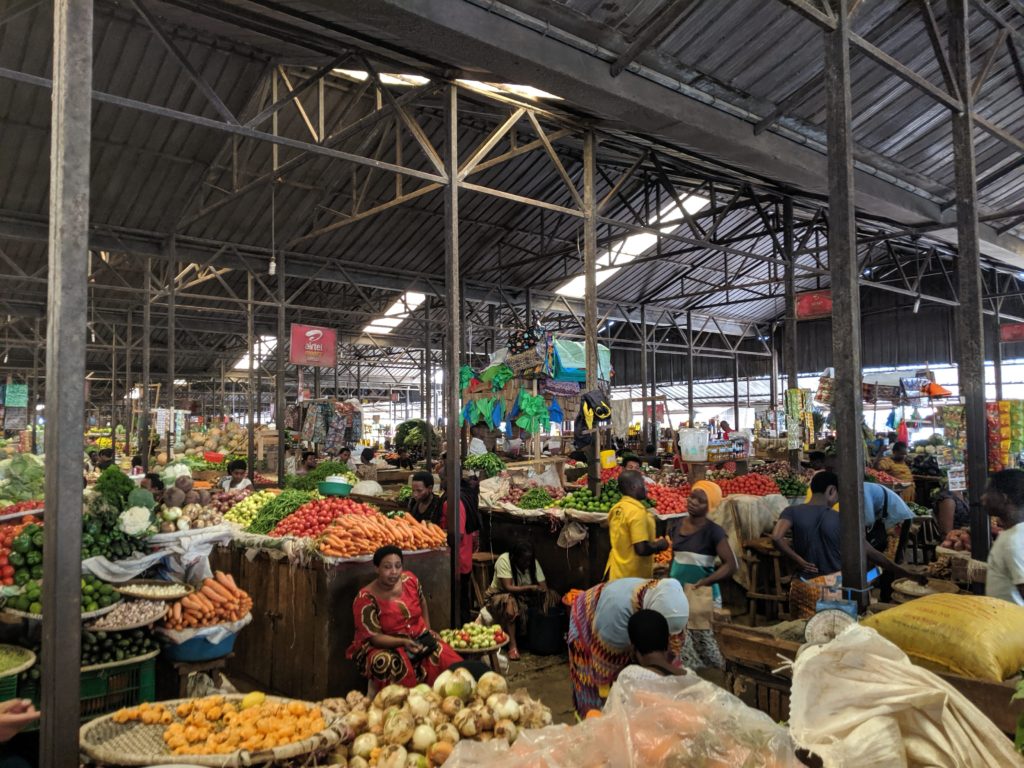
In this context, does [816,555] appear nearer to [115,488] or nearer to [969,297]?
[969,297]

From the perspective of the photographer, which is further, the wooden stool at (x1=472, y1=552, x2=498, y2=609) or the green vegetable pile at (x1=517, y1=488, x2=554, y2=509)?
the green vegetable pile at (x1=517, y1=488, x2=554, y2=509)

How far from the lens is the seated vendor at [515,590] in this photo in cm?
655

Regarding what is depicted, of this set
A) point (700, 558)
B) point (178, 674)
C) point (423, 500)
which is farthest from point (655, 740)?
point (423, 500)

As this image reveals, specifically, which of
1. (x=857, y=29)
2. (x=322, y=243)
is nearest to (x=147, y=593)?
(x=857, y=29)

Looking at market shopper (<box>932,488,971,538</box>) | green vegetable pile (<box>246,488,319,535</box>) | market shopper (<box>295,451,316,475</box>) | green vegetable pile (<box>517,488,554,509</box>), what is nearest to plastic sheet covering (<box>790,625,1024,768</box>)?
green vegetable pile (<box>246,488,319,535</box>)

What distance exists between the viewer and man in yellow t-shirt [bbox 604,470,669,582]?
211 inches

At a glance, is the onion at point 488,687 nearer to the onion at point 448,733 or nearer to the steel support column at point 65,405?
the onion at point 448,733

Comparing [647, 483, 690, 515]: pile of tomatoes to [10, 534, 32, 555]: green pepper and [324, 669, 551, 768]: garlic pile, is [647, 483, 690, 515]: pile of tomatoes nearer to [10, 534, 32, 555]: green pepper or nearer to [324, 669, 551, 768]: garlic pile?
[324, 669, 551, 768]: garlic pile

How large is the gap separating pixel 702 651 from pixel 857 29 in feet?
23.3

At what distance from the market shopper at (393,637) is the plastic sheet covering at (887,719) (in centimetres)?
269

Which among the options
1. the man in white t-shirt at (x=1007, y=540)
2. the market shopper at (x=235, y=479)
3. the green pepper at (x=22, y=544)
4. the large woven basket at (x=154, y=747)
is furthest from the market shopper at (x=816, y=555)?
the market shopper at (x=235, y=479)

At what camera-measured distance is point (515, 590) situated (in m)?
6.55

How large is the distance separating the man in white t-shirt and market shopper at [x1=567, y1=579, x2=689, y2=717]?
6.23 ft

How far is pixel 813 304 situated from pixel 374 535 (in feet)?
42.3
